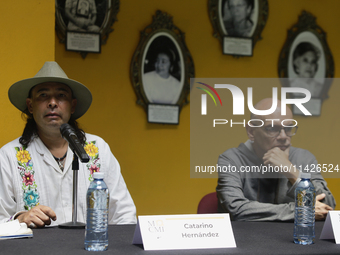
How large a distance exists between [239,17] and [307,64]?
0.91 m

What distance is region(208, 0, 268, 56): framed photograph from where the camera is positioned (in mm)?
4402

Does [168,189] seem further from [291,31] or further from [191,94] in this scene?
[291,31]

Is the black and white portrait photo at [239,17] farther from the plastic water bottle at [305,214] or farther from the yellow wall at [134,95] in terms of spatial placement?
the plastic water bottle at [305,214]

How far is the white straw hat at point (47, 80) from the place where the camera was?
7.78 ft

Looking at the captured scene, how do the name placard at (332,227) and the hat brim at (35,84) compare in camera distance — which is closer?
the name placard at (332,227)

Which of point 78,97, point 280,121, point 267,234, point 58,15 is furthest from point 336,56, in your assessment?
point 267,234

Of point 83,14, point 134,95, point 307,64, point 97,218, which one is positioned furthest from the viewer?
point 307,64

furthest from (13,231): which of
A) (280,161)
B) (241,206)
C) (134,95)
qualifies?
(134,95)

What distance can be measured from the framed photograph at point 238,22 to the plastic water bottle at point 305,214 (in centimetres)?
309

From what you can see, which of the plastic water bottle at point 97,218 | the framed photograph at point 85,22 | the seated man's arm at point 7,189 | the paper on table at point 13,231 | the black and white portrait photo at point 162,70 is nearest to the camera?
the plastic water bottle at point 97,218

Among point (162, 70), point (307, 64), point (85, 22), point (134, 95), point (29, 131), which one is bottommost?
point (29, 131)

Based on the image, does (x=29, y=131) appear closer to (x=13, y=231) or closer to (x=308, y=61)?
(x=13, y=231)

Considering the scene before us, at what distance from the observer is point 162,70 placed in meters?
4.16

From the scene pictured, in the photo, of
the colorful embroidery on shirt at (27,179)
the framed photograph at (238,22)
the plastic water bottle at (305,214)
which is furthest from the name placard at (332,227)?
the framed photograph at (238,22)
